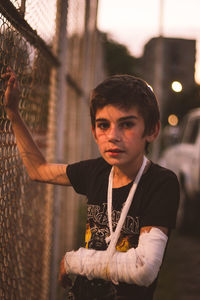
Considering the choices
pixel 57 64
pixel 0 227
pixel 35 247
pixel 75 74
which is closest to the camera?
pixel 0 227

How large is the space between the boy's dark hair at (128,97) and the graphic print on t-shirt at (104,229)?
37cm

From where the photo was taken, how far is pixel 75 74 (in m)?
4.96

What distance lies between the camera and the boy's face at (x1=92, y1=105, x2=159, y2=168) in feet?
5.21

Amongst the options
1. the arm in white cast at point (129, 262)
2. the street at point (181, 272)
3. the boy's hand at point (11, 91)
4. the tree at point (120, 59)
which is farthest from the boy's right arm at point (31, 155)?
the tree at point (120, 59)

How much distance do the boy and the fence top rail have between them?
9.4 inches

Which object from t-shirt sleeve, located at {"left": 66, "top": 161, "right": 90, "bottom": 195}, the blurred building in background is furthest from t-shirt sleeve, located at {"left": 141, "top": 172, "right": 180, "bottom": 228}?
the blurred building in background

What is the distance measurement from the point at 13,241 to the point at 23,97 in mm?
764

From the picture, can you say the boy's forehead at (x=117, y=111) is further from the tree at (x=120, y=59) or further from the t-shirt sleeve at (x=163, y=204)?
the tree at (x=120, y=59)

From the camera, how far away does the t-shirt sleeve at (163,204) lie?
4.92 feet

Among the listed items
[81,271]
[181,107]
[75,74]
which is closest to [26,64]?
[81,271]

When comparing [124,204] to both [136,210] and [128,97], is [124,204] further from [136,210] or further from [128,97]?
[128,97]

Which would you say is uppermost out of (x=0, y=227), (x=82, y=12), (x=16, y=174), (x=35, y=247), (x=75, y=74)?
(x=82, y=12)

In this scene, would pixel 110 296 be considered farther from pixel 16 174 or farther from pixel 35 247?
pixel 35 247

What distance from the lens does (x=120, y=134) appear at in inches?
62.7
